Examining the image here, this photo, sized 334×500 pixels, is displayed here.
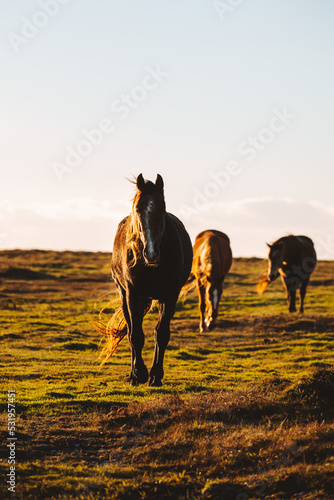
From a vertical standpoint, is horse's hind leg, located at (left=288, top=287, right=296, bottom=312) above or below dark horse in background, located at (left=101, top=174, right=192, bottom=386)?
below

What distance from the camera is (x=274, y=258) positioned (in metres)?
23.2

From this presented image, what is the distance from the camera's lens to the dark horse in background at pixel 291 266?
76.6 ft

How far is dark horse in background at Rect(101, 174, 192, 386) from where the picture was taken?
813 centimetres

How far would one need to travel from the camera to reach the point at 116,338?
11516 millimetres

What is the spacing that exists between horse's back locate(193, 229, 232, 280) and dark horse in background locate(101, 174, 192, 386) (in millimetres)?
9028

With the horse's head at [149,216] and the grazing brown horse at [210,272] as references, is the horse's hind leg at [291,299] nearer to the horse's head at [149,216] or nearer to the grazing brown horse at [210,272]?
the grazing brown horse at [210,272]

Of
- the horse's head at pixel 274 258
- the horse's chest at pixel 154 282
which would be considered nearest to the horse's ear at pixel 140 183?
the horse's chest at pixel 154 282

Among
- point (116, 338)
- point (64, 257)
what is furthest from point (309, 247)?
point (64, 257)

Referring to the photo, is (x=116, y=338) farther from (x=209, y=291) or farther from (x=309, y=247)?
(x=309, y=247)

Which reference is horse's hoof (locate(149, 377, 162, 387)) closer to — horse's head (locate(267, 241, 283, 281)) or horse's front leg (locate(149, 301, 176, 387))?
horse's front leg (locate(149, 301, 176, 387))

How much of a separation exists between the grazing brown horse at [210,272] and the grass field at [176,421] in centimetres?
187

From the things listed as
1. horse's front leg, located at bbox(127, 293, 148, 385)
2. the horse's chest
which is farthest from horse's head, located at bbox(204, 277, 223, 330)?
the horse's chest

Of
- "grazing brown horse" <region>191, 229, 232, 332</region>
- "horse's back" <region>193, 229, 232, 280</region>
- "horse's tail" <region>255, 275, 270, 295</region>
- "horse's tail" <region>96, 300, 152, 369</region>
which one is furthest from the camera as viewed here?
"horse's tail" <region>255, 275, 270, 295</region>

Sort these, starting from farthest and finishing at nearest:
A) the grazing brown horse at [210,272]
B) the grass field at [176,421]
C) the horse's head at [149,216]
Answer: the grazing brown horse at [210,272] < the horse's head at [149,216] < the grass field at [176,421]
